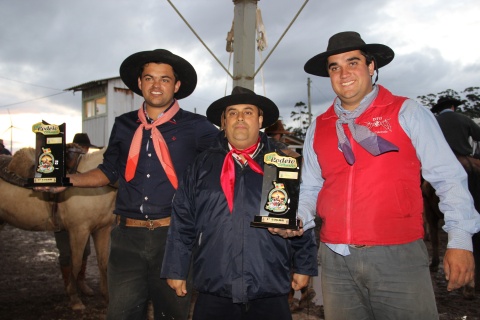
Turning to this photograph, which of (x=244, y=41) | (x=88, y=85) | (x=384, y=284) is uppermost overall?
(x=88, y=85)

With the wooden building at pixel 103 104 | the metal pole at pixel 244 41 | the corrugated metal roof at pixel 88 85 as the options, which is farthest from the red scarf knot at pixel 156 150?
the corrugated metal roof at pixel 88 85

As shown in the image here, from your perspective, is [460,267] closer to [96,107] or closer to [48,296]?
[48,296]

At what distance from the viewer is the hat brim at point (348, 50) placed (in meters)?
2.34

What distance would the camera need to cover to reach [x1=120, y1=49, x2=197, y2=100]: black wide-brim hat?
289cm

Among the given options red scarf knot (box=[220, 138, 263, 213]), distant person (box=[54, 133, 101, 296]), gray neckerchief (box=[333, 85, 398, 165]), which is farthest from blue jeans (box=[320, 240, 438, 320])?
distant person (box=[54, 133, 101, 296])

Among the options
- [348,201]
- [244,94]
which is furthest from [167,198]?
[348,201]

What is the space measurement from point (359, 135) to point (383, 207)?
397 mm

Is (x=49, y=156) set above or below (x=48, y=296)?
above

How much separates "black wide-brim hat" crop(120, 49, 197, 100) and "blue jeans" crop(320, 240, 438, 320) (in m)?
1.74

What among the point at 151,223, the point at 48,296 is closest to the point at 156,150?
the point at 151,223

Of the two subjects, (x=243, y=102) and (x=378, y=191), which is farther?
(x=243, y=102)

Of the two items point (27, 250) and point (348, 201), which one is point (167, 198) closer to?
point (348, 201)

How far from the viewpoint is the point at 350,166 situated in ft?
7.22

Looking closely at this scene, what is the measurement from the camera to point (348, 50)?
2.33 meters
